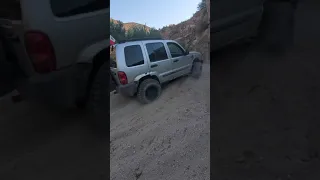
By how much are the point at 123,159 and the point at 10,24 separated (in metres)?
1.73

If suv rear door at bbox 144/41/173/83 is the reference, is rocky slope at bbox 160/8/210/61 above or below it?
above

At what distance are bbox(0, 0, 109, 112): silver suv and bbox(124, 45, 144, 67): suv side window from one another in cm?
148

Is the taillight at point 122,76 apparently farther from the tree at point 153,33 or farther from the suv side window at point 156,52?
the tree at point 153,33

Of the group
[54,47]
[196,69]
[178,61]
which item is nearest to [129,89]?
[178,61]

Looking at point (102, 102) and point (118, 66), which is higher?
point (118, 66)

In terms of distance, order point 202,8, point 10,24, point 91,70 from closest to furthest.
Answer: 1. point 10,24
2. point 91,70
3. point 202,8

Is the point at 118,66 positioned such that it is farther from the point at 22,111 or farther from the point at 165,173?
the point at 22,111

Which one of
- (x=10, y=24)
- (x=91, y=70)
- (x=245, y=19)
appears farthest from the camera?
(x=245, y=19)

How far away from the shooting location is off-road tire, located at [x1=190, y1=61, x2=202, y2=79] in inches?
131

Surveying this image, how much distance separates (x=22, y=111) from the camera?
1.40m

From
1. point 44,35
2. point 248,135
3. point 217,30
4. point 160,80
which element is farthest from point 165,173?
point 44,35

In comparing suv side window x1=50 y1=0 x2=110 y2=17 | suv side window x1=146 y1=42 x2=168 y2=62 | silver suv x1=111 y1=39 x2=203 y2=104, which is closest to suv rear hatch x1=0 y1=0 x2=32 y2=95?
suv side window x1=50 y1=0 x2=110 y2=17

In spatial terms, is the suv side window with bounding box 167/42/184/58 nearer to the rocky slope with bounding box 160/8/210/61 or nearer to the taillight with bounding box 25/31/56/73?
the rocky slope with bounding box 160/8/210/61

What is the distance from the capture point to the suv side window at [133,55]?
9.74 feet
